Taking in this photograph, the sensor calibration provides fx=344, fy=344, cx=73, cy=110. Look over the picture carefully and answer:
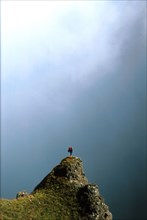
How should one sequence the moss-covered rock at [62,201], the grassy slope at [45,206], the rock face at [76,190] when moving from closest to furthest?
the grassy slope at [45,206] → the moss-covered rock at [62,201] → the rock face at [76,190]

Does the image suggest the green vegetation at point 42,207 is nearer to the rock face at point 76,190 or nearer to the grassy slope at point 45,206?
the grassy slope at point 45,206

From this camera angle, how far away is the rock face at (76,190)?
7119 centimetres

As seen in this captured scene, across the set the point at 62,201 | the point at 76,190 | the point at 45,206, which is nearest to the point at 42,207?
the point at 45,206

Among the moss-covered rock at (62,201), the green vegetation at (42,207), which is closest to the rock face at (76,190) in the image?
the moss-covered rock at (62,201)

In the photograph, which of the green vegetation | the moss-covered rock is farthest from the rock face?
the green vegetation

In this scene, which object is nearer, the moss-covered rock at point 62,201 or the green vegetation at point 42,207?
the green vegetation at point 42,207

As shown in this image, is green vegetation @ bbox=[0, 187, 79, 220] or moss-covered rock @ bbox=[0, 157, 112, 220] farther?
moss-covered rock @ bbox=[0, 157, 112, 220]

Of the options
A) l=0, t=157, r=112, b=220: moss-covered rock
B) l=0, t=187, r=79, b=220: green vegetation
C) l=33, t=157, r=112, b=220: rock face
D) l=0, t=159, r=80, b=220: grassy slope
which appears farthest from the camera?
l=33, t=157, r=112, b=220: rock face

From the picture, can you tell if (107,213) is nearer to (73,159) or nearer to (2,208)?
(73,159)

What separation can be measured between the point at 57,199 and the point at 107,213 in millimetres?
11534

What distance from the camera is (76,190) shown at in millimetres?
76562

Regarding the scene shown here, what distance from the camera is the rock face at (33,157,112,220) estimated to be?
71.2 meters

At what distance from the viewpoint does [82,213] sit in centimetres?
7025

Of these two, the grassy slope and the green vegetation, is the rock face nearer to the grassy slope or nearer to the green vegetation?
the grassy slope
